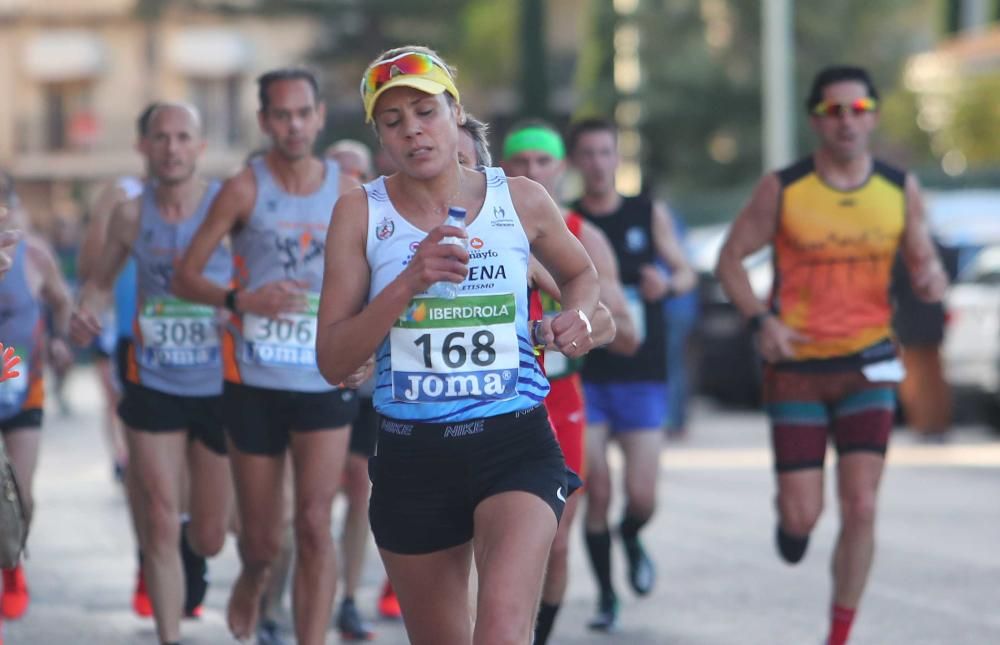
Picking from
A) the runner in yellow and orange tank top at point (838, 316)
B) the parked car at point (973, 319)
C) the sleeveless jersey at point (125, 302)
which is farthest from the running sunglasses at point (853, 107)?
the parked car at point (973, 319)

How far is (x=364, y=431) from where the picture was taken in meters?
10.0

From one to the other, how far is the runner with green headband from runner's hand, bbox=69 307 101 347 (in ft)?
5.82

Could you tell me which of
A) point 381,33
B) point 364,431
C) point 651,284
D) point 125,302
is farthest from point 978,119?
point 364,431

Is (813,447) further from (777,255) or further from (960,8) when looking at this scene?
(960,8)

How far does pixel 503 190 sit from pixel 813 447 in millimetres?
2916

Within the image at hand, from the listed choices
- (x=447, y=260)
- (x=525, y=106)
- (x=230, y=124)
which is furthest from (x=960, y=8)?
(x=447, y=260)

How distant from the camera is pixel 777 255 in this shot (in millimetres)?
8688

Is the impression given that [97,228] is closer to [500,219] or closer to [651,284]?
[651,284]

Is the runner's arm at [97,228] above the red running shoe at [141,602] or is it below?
above

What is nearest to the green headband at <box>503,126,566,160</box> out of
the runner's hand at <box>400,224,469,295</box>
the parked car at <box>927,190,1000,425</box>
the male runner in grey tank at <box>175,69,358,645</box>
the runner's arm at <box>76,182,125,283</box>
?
the male runner in grey tank at <box>175,69,358,645</box>

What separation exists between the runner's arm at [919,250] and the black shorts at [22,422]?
3726mm

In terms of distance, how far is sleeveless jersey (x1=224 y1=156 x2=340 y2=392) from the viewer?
26.6 feet

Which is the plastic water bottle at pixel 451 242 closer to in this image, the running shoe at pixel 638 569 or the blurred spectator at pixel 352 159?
the blurred spectator at pixel 352 159

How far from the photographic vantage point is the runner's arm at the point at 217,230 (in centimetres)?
819
